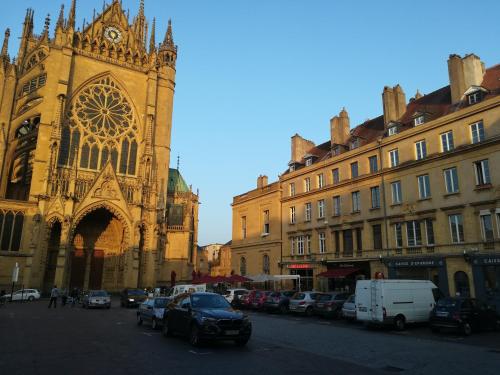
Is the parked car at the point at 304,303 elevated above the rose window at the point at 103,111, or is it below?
below

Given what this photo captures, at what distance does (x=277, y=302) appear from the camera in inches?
1097

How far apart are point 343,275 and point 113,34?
41878 millimetres

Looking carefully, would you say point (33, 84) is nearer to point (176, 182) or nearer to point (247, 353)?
point (176, 182)

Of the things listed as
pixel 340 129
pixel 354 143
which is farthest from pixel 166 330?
pixel 340 129

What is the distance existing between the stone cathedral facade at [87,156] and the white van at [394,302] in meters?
28.6

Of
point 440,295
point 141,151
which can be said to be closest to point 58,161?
point 141,151

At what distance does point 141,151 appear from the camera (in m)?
47.8

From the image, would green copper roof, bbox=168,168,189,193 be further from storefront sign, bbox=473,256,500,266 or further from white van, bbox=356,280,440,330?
white van, bbox=356,280,440,330

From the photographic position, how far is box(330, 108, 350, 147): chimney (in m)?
37.9

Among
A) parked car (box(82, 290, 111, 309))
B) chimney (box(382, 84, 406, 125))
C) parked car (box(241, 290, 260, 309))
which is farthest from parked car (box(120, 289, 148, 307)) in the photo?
chimney (box(382, 84, 406, 125))

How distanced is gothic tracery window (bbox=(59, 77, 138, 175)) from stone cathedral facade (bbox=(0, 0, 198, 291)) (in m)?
0.12

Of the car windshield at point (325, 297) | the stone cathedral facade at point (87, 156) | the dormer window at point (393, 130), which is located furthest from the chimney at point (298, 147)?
the car windshield at point (325, 297)

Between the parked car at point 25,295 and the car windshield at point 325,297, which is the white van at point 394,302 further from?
the parked car at point 25,295

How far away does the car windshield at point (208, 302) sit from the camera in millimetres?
13027
